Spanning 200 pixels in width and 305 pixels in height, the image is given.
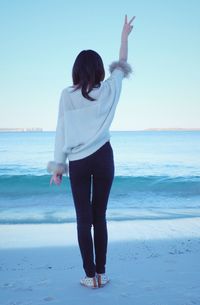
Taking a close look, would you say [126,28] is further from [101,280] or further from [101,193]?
[101,280]

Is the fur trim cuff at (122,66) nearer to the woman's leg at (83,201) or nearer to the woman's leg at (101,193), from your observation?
the woman's leg at (101,193)

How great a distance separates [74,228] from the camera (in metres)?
5.08

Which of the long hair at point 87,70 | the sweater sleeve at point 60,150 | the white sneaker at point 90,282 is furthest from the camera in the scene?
the white sneaker at point 90,282

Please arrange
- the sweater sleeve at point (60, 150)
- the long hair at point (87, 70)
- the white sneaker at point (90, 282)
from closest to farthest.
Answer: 1. the long hair at point (87, 70)
2. the sweater sleeve at point (60, 150)
3. the white sneaker at point (90, 282)

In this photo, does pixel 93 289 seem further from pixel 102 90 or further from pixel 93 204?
pixel 102 90

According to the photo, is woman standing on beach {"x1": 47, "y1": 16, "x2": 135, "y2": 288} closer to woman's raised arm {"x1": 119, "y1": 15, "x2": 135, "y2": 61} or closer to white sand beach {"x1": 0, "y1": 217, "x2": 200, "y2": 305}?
woman's raised arm {"x1": 119, "y1": 15, "x2": 135, "y2": 61}

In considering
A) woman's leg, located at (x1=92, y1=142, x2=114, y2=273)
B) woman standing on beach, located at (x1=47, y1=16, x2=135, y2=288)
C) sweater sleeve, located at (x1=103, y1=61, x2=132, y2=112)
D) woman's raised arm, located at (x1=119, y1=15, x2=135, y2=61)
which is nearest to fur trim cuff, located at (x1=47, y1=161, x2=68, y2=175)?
woman standing on beach, located at (x1=47, y1=16, x2=135, y2=288)

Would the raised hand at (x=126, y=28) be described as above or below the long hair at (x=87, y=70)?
above

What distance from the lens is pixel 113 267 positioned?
3158mm

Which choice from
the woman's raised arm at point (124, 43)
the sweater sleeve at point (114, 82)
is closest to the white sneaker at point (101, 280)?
the sweater sleeve at point (114, 82)

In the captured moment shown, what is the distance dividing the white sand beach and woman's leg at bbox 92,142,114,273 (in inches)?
11.8

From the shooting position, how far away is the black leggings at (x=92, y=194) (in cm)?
239

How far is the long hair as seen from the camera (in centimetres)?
234

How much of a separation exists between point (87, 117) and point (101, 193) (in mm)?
532
